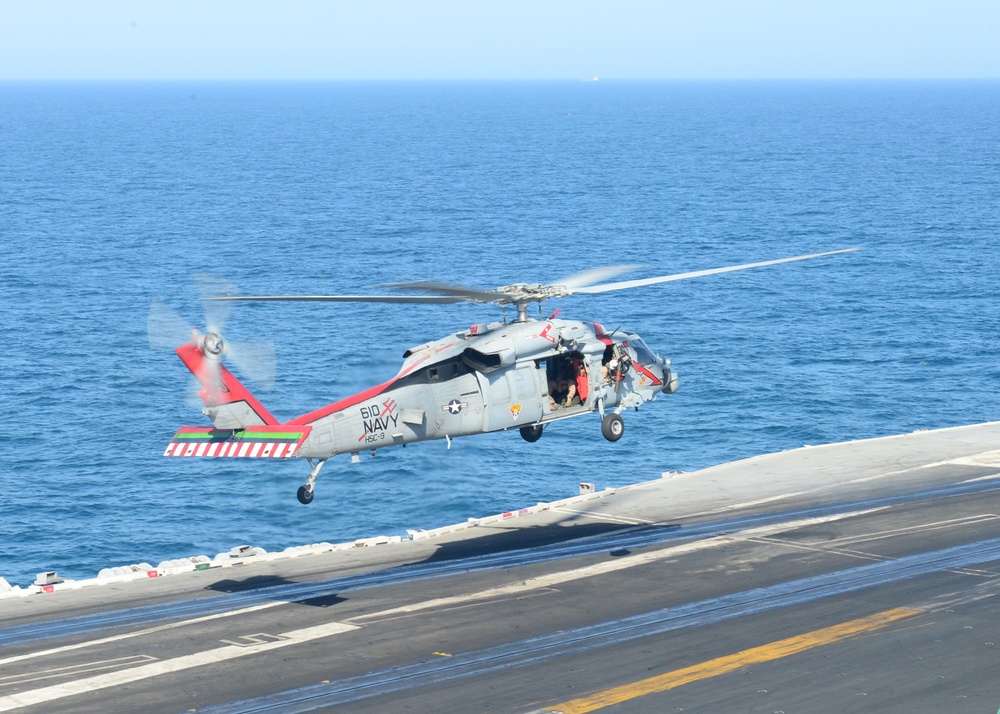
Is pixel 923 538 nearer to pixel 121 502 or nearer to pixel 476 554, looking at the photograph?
pixel 476 554

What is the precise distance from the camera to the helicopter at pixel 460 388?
2583 cm

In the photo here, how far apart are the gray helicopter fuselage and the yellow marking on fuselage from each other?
25.9 feet

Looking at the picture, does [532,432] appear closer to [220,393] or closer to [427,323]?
[220,393]

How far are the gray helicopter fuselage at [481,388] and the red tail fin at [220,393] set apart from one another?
141 centimetres

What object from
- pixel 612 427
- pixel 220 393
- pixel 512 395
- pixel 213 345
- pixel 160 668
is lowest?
pixel 160 668

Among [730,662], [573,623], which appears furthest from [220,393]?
[730,662]

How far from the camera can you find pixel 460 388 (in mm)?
28969

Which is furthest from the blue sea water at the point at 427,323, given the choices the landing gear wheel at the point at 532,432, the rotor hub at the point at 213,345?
the landing gear wheel at the point at 532,432

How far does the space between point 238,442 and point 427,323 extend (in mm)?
50313

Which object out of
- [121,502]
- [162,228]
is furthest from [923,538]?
[162,228]

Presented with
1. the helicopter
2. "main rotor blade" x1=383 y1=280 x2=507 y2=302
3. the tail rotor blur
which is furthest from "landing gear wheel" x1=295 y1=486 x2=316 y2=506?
"main rotor blade" x1=383 y1=280 x2=507 y2=302

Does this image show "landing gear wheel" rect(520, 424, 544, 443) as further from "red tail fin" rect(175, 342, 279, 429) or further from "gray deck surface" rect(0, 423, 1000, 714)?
"red tail fin" rect(175, 342, 279, 429)

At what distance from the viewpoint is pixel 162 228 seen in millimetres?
111312

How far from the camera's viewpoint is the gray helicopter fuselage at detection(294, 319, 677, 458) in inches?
1096
